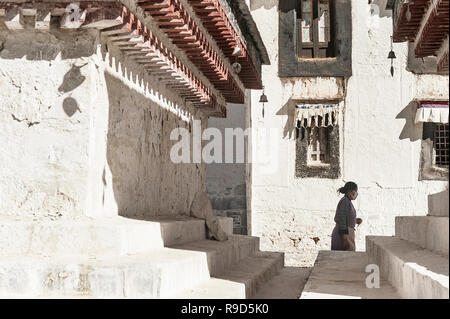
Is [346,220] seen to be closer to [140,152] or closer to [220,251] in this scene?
[220,251]

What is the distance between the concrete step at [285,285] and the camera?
696 cm

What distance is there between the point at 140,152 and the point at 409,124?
805cm

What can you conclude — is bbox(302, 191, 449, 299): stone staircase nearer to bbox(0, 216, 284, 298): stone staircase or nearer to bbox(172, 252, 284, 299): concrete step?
bbox(172, 252, 284, 299): concrete step

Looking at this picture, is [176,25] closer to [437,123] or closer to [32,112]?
[32,112]

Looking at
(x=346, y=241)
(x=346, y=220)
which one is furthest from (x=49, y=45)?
(x=346, y=241)

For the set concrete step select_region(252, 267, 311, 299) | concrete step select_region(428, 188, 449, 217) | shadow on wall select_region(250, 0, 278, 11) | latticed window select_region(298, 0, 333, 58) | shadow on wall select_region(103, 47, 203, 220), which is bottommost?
concrete step select_region(252, 267, 311, 299)

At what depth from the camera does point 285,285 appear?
7973 millimetres

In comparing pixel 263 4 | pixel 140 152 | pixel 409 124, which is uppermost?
pixel 263 4

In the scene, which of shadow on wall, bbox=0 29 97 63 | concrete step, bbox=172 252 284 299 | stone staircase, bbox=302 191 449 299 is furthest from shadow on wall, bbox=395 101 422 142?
shadow on wall, bbox=0 29 97 63

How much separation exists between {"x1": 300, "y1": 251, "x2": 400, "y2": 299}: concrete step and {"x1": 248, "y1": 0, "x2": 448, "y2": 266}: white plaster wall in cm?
412

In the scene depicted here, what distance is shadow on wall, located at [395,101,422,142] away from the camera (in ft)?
43.0

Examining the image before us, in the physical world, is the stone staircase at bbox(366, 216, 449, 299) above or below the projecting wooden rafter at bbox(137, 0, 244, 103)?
below

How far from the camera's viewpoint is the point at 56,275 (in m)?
4.39

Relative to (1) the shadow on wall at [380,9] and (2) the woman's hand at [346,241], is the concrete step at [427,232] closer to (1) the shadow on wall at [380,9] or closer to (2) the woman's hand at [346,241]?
(2) the woman's hand at [346,241]
